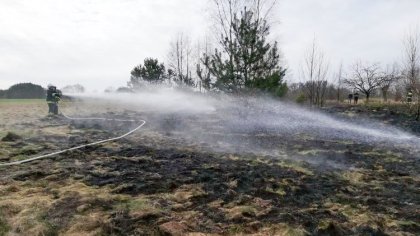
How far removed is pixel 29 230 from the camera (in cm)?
377

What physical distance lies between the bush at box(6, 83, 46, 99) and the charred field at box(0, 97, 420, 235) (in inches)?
1601

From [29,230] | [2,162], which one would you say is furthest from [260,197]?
[2,162]

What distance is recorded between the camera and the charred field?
4.04 metres

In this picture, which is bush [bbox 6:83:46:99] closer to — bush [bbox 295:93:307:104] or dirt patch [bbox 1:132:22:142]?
bush [bbox 295:93:307:104]

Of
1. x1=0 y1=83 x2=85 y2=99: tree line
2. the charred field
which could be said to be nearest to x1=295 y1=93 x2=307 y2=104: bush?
the charred field

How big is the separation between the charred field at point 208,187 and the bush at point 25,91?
4066 cm

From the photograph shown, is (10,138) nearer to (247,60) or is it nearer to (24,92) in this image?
(247,60)

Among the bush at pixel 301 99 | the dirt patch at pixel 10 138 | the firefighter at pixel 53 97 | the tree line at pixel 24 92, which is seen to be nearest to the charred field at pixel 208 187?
the dirt patch at pixel 10 138

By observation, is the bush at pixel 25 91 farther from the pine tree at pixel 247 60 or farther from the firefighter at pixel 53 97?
the pine tree at pixel 247 60

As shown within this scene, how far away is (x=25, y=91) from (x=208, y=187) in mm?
48421

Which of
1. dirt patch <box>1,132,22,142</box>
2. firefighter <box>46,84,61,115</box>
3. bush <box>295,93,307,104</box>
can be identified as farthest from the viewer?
bush <box>295,93,307,104</box>

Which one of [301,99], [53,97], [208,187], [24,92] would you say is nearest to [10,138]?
[208,187]

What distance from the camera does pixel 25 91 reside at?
46.8 m

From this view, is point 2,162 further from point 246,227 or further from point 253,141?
point 253,141
